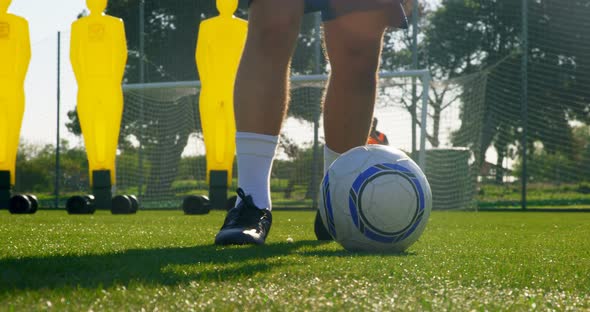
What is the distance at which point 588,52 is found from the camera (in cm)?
1381

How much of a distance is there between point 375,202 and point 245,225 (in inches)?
20.2

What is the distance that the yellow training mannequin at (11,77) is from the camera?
797 cm

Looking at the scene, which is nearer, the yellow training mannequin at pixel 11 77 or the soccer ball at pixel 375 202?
the soccer ball at pixel 375 202

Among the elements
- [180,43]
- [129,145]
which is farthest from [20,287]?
[180,43]

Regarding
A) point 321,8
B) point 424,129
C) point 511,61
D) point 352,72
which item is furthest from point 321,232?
point 511,61

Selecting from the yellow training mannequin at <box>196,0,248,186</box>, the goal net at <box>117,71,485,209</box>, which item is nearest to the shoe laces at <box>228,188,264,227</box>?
the yellow training mannequin at <box>196,0,248,186</box>

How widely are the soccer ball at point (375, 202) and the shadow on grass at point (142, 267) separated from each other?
0.10 m

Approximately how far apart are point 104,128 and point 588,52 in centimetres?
1046

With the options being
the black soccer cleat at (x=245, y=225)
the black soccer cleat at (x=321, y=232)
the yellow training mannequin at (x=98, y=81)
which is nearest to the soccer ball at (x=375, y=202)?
the black soccer cleat at (x=245, y=225)

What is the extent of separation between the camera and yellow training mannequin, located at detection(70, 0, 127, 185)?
7582 millimetres

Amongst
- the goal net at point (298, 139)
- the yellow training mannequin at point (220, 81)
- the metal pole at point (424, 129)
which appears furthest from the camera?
the goal net at point (298, 139)

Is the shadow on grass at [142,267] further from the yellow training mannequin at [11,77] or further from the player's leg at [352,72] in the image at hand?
the yellow training mannequin at [11,77]

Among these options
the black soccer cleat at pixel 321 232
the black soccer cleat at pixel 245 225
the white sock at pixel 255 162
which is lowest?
the black soccer cleat at pixel 321 232

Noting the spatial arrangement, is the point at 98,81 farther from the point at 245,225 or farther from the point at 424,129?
the point at 245,225
